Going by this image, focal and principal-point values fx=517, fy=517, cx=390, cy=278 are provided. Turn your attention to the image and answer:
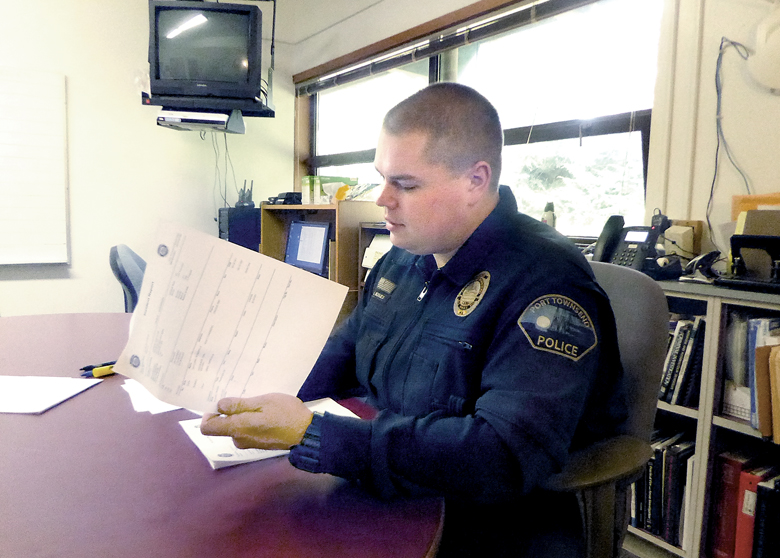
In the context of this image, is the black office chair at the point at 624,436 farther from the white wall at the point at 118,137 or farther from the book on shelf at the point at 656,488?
the white wall at the point at 118,137

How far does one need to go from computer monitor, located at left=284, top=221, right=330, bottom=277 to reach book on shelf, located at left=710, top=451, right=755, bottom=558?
2285mm

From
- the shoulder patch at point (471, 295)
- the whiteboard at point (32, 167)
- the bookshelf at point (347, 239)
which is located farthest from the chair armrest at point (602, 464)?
the whiteboard at point (32, 167)

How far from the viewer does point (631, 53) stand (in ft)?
7.05

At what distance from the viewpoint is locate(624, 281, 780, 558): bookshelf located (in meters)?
1.49

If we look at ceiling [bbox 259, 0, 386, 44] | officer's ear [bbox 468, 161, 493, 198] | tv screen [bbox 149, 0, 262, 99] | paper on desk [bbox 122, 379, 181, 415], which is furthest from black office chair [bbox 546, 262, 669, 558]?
ceiling [bbox 259, 0, 386, 44]

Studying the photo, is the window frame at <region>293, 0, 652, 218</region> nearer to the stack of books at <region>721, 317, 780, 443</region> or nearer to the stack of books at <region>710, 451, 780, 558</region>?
the stack of books at <region>721, 317, 780, 443</region>

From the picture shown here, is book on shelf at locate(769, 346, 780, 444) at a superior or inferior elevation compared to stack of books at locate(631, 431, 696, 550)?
superior

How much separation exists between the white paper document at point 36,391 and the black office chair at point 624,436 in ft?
2.81

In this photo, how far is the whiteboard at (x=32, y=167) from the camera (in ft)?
10.5

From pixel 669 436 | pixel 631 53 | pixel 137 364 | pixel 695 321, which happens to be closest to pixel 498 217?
pixel 137 364

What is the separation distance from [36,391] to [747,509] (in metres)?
1.81

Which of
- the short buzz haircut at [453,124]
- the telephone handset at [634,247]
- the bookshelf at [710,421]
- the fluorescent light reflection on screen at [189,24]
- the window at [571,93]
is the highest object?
the fluorescent light reflection on screen at [189,24]

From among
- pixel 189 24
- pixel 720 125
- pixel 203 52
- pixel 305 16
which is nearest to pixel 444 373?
pixel 720 125

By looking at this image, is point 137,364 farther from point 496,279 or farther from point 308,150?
point 308,150
